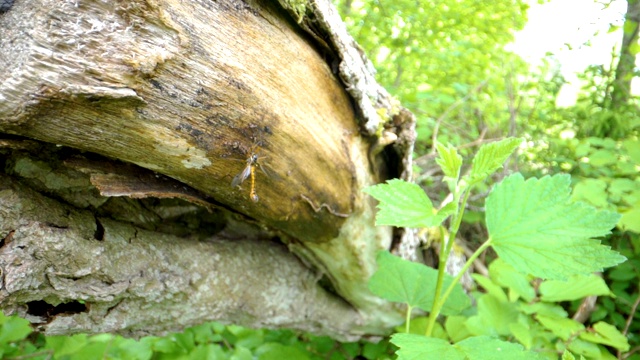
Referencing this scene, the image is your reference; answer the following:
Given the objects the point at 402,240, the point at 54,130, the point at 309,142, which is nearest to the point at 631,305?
the point at 402,240

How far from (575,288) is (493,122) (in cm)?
258

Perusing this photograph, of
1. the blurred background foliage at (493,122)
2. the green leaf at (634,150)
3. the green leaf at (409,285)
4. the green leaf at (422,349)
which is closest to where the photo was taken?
the green leaf at (422,349)

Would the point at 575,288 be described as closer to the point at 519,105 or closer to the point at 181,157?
the point at 181,157

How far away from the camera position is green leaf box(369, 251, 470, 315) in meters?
1.66

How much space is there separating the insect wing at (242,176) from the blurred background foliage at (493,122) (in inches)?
35.6

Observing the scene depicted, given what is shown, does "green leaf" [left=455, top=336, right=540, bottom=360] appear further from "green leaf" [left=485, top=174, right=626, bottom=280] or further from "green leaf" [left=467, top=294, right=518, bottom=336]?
"green leaf" [left=467, top=294, right=518, bottom=336]

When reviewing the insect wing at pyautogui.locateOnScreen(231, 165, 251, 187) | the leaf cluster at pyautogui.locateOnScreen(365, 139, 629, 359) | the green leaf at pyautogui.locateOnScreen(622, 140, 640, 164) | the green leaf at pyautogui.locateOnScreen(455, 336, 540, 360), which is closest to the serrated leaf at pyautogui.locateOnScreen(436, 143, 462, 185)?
the leaf cluster at pyautogui.locateOnScreen(365, 139, 629, 359)

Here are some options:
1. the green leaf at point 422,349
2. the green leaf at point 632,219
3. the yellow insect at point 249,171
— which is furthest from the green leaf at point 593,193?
the yellow insect at point 249,171

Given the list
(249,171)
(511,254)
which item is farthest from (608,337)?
(249,171)

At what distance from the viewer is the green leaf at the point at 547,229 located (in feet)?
4.05

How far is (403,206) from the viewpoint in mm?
1277

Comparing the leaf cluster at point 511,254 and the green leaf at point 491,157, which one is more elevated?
the green leaf at point 491,157

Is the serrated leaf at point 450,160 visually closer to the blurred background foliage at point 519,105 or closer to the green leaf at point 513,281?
the green leaf at point 513,281

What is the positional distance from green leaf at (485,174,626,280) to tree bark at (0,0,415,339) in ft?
1.70
